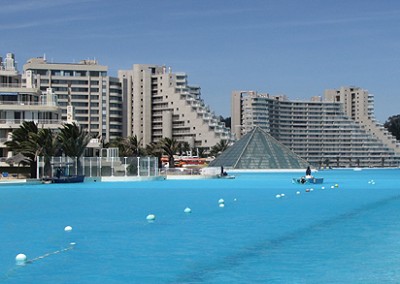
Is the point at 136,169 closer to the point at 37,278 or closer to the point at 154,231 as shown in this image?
the point at 154,231

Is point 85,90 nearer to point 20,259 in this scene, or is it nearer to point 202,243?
point 202,243

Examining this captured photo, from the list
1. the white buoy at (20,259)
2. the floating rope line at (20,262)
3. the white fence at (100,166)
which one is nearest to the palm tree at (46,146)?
the white fence at (100,166)

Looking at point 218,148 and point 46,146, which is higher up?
point 218,148

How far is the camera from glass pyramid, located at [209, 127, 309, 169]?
14325 cm

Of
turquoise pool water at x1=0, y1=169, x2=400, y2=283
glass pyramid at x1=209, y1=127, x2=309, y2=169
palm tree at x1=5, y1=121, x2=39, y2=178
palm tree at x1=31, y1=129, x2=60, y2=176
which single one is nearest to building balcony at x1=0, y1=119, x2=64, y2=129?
palm tree at x1=5, y1=121, x2=39, y2=178

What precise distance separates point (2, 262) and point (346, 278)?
9.25m

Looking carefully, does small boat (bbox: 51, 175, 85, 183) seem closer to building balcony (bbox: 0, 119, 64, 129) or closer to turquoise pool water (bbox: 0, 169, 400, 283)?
building balcony (bbox: 0, 119, 64, 129)

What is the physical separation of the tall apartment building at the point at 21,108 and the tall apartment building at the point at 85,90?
7473cm

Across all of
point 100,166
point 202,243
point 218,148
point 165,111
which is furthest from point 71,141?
point 165,111

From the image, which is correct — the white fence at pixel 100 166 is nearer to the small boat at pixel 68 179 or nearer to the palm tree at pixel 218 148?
the small boat at pixel 68 179

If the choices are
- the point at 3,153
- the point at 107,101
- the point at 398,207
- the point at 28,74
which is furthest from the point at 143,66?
the point at 398,207

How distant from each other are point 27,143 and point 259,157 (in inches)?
3222

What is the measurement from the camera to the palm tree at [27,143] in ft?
228

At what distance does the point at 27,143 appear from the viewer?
227 feet
